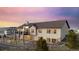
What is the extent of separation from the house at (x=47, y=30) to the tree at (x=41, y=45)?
38 millimetres

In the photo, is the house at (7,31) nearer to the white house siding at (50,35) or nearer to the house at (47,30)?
the house at (47,30)

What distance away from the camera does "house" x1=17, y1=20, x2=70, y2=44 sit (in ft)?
7.59

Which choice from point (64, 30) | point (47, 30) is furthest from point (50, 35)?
point (64, 30)

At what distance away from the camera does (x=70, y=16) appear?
7.68ft

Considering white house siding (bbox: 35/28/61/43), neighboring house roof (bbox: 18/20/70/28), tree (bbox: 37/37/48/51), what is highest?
neighboring house roof (bbox: 18/20/70/28)

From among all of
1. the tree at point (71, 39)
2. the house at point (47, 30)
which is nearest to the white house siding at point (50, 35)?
the house at point (47, 30)

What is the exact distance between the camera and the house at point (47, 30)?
2.31 m

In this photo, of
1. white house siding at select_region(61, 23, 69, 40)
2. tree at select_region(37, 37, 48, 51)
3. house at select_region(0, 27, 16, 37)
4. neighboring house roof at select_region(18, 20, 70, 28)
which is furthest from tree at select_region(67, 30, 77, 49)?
house at select_region(0, 27, 16, 37)

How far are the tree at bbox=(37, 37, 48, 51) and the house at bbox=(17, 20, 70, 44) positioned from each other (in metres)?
0.04

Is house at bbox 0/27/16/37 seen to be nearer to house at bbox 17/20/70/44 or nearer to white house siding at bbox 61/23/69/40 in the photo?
house at bbox 17/20/70/44

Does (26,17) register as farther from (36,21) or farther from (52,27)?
(52,27)
